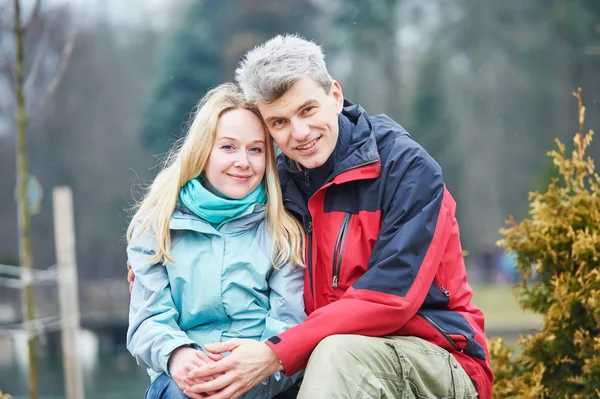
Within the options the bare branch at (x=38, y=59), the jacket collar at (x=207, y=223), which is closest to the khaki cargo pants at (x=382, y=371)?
the jacket collar at (x=207, y=223)

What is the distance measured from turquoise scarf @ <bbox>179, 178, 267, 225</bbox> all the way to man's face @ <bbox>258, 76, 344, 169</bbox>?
24cm

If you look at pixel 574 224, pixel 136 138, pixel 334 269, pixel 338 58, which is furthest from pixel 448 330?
pixel 136 138

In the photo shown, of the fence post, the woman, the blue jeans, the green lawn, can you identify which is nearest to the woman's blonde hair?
the woman

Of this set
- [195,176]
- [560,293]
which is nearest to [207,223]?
[195,176]

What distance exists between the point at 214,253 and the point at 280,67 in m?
0.73

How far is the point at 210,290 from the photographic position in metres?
2.99

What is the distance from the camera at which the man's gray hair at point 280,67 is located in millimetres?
2957

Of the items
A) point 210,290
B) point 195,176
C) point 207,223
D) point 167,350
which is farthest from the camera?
point 195,176

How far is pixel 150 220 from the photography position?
124 inches

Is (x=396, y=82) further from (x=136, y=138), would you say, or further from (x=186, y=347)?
(x=186, y=347)

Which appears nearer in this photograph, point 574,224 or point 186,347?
point 186,347

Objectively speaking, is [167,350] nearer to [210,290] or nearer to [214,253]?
[210,290]

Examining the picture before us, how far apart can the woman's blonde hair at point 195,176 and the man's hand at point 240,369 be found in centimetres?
44

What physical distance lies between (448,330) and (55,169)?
33201mm
